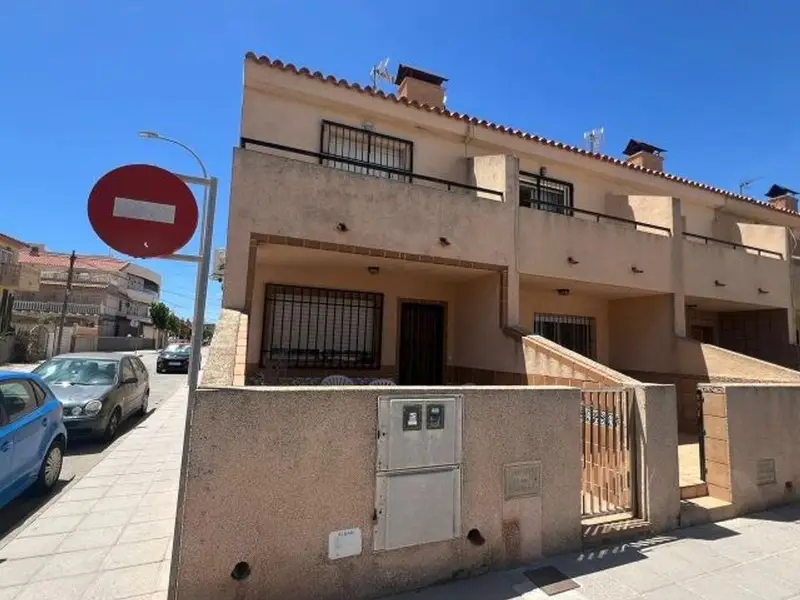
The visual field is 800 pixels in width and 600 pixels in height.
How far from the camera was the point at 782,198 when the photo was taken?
16.8 metres

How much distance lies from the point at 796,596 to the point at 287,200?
7.58 meters

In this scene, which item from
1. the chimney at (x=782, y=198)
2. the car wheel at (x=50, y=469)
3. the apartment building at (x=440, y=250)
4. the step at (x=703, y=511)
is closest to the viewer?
the step at (x=703, y=511)

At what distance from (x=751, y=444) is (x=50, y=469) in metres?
9.86

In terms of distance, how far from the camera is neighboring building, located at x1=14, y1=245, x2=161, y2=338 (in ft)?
148

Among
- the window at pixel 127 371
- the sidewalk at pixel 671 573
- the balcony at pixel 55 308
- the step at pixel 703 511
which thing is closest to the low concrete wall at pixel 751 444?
the step at pixel 703 511

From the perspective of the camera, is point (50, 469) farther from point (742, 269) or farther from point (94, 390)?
point (742, 269)

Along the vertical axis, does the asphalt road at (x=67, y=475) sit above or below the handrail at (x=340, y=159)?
below

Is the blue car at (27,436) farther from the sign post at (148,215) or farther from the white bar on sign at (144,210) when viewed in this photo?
the white bar on sign at (144,210)

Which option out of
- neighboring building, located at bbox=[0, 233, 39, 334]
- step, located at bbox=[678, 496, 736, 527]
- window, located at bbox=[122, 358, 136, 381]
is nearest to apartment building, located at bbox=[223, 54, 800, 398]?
step, located at bbox=[678, 496, 736, 527]

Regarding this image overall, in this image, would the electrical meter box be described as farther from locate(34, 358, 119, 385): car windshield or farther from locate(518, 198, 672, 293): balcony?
locate(34, 358, 119, 385): car windshield

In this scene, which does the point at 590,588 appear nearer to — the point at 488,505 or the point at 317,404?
the point at 488,505

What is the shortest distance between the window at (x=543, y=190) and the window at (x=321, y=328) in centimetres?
471

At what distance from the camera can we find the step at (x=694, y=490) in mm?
5855

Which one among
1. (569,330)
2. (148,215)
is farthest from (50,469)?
(569,330)
